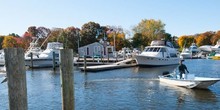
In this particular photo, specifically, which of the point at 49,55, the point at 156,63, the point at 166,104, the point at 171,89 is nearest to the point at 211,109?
the point at 166,104

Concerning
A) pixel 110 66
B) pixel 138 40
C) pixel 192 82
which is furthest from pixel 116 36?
pixel 192 82

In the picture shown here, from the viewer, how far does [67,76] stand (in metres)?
9.27

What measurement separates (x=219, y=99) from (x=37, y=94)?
12400mm

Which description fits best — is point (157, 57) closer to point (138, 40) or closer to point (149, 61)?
point (149, 61)

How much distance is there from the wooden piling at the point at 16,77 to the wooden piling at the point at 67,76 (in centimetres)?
206

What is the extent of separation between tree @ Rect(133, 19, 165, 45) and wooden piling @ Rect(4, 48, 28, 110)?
316 ft

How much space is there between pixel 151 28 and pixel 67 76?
316 ft

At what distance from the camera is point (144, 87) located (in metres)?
24.5

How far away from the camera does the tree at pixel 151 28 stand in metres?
103

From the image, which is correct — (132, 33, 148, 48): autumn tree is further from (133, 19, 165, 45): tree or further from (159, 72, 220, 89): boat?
(159, 72, 220, 89): boat

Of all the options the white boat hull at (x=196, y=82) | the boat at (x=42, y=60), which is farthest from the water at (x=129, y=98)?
the boat at (x=42, y=60)

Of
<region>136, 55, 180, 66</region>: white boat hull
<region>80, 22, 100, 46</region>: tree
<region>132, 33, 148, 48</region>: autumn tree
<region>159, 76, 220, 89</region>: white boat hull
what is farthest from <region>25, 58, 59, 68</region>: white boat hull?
<region>132, 33, 148, 48</region>: autumn tree

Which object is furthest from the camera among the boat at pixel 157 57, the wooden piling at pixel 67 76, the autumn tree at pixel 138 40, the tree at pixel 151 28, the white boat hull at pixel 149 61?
the tree at pixel 151 28

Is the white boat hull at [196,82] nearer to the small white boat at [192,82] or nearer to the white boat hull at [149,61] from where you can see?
the small white boat at [192,82]
